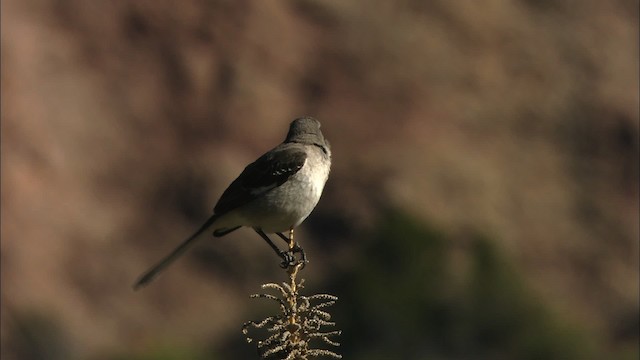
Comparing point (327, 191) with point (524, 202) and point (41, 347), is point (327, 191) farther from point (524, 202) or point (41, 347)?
point (41, 347)

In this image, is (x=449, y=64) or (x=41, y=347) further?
(x=449, y=64)

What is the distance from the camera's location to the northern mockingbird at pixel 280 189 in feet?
37.5

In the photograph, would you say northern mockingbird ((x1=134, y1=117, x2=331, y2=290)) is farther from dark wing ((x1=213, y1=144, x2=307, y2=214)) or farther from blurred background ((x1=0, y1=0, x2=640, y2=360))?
blurred background ((x1=0, y1=0, x2=640, y2=360))

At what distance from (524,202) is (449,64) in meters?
7.61

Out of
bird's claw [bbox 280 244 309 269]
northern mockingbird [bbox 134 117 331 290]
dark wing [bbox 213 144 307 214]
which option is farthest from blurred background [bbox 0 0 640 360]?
bird's claw [bbox 280 244 309 269]

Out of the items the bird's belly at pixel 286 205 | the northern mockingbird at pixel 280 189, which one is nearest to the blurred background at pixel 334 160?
the northern mockingbird at pixel 280 189

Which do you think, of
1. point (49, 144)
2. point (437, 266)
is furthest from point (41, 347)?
point (437, 266)

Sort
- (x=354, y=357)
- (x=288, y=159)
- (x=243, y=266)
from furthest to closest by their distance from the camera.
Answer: (x=243, y=266) → (x=354, y=357) → (x=288, y=159)

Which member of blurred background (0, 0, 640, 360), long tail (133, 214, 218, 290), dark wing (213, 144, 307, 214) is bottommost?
long tail (133, 214, 218, 290)

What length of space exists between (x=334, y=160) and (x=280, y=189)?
52.6 metres

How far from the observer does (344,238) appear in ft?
214

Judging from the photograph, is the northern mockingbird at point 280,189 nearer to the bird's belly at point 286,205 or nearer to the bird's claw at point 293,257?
the bird's belly at point 286,205

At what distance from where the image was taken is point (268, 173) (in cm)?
1166

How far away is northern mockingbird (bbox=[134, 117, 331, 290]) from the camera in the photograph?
11.4 m
